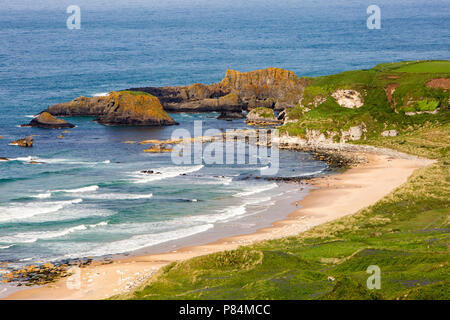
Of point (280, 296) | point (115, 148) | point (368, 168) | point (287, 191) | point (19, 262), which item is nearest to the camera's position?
point (280, 296)

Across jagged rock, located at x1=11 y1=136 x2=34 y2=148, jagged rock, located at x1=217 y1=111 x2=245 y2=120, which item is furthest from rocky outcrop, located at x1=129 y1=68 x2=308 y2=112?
jagged rock, located at x1=11 y1=136 x2=34 y2=148

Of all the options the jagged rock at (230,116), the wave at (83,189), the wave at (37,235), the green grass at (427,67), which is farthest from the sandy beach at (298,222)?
the jagged rock at (230,116)

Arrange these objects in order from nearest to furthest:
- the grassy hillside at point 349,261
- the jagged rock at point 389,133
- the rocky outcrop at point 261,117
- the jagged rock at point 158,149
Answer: the grassy hillside at point 349,261 < the jagged rock at point 158,149 < the jagged rock at point 389,133 < the rocky outcrop at point 261,117

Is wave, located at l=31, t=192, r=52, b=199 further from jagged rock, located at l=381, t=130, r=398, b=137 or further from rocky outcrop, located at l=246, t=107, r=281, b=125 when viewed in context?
rocky outcrop, located at l=246, t=107, r=281, b=125

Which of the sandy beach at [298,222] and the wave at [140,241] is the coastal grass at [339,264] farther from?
the wave at [140,241]

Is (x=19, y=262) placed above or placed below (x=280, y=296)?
below

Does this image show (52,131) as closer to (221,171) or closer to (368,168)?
(221,171)
